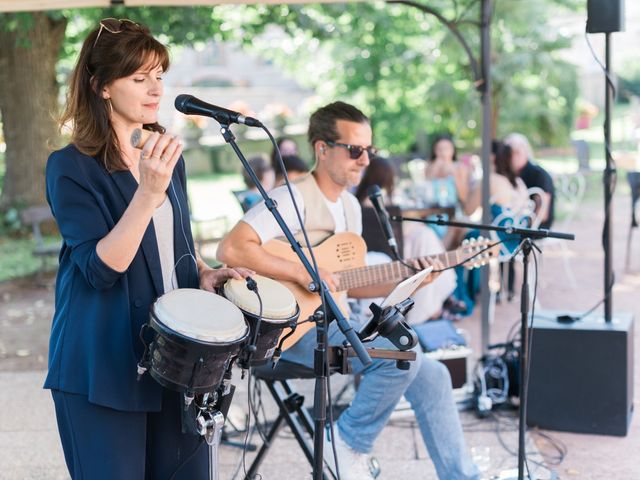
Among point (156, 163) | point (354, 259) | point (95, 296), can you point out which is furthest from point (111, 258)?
point (354, 259)

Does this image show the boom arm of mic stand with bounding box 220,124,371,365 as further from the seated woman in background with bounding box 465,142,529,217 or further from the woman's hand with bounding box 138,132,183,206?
the seated woman in background with bounding box 465,142,529,217

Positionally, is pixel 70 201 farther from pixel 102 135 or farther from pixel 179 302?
pixel 179 302

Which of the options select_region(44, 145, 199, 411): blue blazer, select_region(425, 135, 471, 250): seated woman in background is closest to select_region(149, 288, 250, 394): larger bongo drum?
select_region(44, 145, 199, 411): blue blazer

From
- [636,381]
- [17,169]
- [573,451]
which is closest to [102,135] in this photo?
[573,451]

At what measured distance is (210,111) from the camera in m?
2.52

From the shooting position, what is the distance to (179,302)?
2430 mm

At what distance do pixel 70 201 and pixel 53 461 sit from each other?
2.57 metres

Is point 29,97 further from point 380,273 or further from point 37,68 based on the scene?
point 380,273

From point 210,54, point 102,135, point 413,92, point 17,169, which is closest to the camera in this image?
point 102,135

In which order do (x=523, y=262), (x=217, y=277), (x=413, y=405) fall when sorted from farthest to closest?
(x=413, y=405)
(x=523, y=262)
(x=217, y=277)

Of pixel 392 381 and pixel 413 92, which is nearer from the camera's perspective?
pixel 392 381

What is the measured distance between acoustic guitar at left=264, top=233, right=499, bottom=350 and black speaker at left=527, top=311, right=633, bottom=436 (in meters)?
0.85

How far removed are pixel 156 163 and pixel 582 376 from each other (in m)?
3.22

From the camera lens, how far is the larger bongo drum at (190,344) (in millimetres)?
2322
